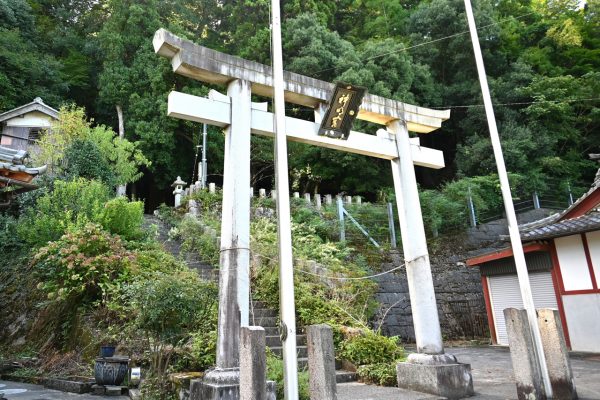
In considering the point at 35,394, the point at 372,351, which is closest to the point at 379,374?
the point at 372,351

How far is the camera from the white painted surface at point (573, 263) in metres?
9.74

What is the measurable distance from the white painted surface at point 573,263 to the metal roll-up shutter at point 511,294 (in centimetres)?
46

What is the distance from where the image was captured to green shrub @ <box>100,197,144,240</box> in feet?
36.0

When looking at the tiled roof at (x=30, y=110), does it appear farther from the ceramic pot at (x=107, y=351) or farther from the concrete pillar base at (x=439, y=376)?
the concrete pillar base at (x=439, y=376)

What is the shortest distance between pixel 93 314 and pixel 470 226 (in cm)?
1343

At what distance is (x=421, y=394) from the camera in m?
5.48

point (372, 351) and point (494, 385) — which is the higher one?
point (372, 351)

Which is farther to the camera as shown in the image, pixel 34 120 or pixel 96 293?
pixel 34 120

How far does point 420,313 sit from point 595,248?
6.29 m

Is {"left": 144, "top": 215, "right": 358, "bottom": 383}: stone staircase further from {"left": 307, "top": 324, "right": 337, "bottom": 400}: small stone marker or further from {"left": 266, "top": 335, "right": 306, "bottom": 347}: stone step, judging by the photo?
{"left": 307, "top": 324, "right": 337, "bottom": 400}: small stone marker

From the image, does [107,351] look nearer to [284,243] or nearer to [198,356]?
[198,356]

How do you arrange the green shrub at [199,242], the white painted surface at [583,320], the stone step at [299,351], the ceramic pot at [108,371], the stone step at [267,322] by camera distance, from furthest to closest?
the green shrub at [199,242] → the white painted surface at [583,320] → the stone step at [267,322] → the stone step at [299,351] → the ceramic pot at [108,371]

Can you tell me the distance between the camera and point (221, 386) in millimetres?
4289

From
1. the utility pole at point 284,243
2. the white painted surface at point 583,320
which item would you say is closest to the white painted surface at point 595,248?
the white painted surface at point 583,320
